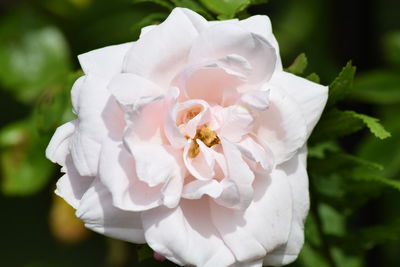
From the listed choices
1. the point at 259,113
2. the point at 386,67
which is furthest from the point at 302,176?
the point at 386,67

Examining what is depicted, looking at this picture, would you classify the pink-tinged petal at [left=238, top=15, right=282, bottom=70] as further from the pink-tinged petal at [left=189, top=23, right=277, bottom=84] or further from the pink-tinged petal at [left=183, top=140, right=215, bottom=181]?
the pink-tinged petal at [left=183, top=140, right=215, bottom=181]

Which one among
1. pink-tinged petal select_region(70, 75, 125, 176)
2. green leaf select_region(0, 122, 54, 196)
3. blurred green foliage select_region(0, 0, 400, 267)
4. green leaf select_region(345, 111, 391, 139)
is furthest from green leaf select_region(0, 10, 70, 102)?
green leaf select_region(345, 111, 391, 139)

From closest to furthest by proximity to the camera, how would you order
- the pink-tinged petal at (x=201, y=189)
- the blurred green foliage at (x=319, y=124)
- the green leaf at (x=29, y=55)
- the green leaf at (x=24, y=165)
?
the pink-tinged petal at (x=201, y=189), the blurred green foliage at (x=319, y=124), the green leaf at (x=24, y=165), the green leaf at (x=29, y=55)

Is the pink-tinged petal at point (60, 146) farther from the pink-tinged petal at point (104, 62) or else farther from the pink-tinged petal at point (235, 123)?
the pink-tinged petal at point (235, 123)

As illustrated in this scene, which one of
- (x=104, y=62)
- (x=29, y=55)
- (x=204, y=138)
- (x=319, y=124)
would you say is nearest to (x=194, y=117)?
(x=204, y=138)

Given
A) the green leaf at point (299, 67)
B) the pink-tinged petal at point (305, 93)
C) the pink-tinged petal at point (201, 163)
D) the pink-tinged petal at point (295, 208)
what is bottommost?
the pink-tinged petal at point (295, 208)

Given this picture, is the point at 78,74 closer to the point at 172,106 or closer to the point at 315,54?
the point at 172,106

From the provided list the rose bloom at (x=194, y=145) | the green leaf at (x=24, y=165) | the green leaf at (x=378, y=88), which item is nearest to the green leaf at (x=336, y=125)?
the rose bloom at (x=194, y=145)

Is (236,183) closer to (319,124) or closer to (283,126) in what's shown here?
(283,126)
